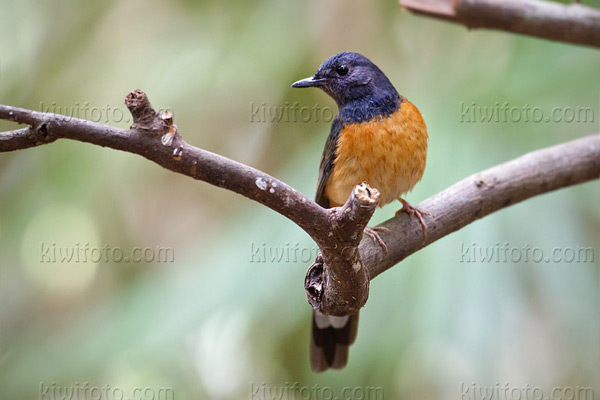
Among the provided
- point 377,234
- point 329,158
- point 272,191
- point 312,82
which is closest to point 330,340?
point 377,234

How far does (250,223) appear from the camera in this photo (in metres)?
3.68

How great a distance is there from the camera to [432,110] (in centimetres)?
385

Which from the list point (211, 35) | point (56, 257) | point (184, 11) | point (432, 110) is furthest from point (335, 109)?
point (56, 257)

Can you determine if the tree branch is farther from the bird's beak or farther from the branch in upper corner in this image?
the branch in upper corner

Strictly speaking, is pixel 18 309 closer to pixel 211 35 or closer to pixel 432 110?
pixel 211 35

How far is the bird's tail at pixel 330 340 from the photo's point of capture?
3.13 metres

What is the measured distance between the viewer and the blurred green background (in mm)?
3080

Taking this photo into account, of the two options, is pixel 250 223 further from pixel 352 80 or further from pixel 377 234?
pixel 377 234

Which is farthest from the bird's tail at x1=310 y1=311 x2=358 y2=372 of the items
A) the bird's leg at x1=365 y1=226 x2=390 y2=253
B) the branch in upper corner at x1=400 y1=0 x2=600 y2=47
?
the branch in upper corner at x1=400 y1=0 x2=600 y2=47

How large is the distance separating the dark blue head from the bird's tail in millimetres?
1194

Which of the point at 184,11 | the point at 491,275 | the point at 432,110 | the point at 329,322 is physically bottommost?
the point at 329,322

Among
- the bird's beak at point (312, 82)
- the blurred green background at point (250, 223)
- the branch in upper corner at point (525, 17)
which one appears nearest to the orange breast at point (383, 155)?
the bird's beak at point (312, 82)

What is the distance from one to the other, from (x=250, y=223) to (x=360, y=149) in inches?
42.4

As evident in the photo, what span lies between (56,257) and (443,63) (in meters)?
3.50
